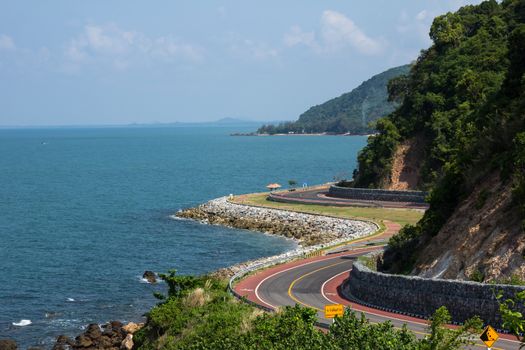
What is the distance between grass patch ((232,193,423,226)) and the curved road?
17.4 metres

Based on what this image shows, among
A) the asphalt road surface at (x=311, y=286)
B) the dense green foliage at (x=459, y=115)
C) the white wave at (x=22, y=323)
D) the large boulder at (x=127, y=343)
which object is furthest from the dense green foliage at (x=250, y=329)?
the dense green foliage at (x=459, y=115)

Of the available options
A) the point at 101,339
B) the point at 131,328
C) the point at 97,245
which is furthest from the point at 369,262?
the point at 97,245

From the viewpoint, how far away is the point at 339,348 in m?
22.5

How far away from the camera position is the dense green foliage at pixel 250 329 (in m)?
22.5

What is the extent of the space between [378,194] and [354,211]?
5350 mm

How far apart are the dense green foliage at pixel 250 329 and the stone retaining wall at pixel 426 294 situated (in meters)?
1.61

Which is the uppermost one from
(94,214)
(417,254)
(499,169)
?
(499,169)

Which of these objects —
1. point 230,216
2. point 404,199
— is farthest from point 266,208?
point 404,199

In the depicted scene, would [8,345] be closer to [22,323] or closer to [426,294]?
[22,323]

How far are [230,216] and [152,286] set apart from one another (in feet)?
106

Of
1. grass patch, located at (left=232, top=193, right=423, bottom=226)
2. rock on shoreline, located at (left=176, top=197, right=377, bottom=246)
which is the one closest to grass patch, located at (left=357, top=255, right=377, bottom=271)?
rock on shoreline, located at (left=176, top=197, right=377, bottom=246)

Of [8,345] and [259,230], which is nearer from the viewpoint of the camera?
[8,345]

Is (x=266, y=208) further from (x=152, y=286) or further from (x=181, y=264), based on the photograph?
(x=152, y=286)

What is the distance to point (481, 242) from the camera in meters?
35.3
